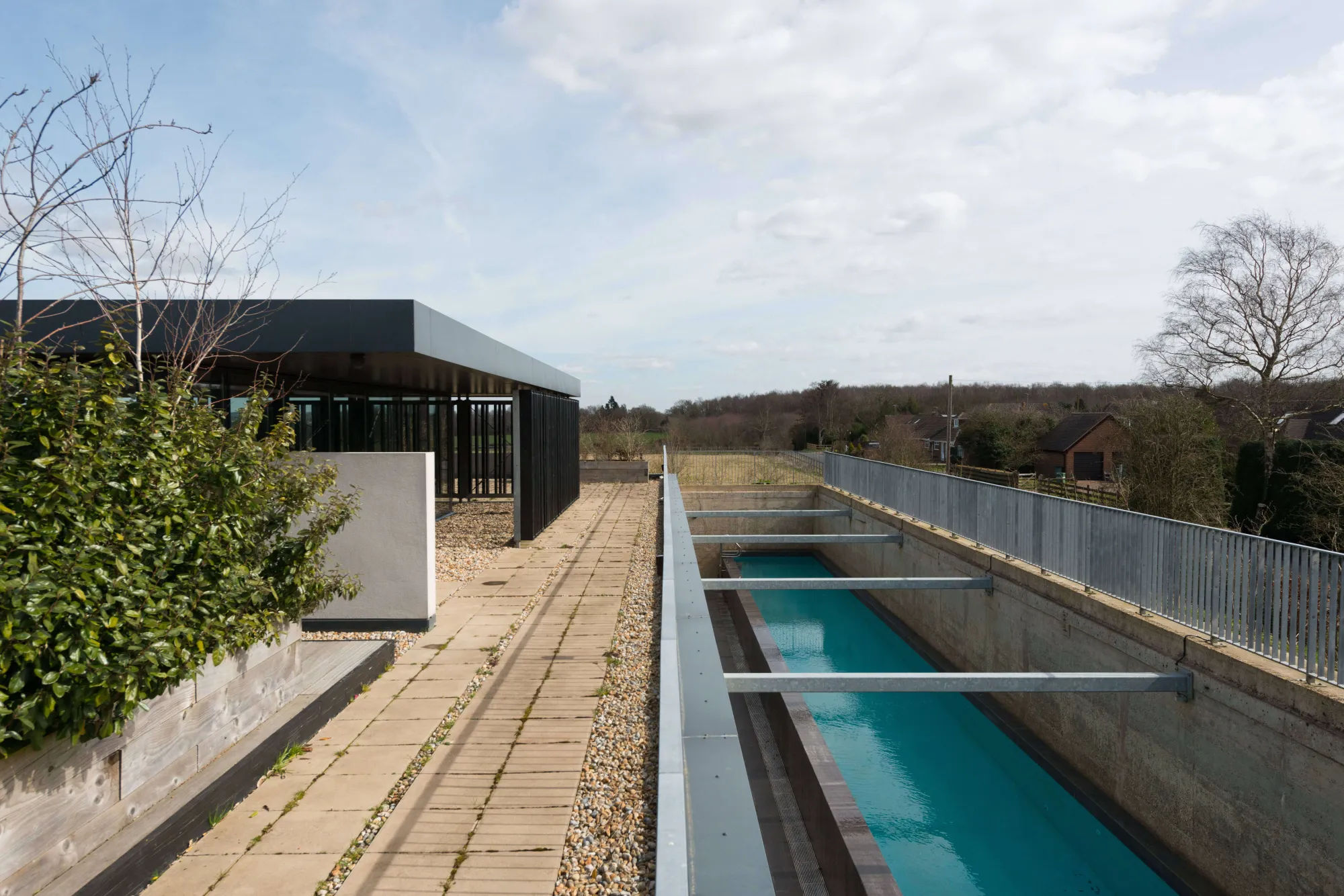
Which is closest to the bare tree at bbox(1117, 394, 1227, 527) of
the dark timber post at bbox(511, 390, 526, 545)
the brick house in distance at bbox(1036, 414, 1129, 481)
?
the dark timber post at bbox(511, 390, 526, 545)

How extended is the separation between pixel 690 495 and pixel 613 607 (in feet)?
45.4

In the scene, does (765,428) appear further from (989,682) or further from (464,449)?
(989,682)

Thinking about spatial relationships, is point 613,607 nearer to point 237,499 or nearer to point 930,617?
point 237,499

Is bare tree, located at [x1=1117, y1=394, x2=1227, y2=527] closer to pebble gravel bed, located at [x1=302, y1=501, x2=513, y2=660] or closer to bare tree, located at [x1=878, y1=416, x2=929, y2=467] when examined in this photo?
bare tree, located at [x1=878, y1=416, x2=929, y2=467]

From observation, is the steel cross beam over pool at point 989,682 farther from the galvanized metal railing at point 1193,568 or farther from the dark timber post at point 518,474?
the dark timber post at point 518,474

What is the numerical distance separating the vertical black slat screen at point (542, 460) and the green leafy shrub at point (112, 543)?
7.15m

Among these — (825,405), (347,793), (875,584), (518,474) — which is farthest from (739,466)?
(825,405)

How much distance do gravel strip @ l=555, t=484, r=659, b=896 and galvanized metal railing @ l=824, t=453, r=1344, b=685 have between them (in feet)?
13.9

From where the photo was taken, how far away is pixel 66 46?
5.04 meters

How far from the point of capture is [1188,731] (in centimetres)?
607

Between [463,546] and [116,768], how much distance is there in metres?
8.13

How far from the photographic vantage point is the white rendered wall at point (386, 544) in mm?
6512

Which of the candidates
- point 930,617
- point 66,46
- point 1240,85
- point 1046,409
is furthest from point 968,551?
point 1046,409

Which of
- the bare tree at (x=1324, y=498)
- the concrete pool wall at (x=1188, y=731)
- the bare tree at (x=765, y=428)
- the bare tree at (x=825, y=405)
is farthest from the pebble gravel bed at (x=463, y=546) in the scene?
the bare tree at (x=825, y=405)
